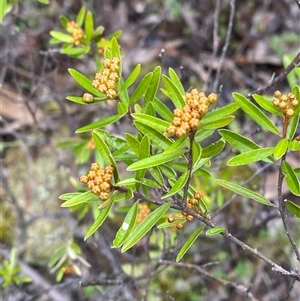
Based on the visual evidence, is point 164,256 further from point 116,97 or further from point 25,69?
point 25,69

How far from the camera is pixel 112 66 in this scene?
3.12ft

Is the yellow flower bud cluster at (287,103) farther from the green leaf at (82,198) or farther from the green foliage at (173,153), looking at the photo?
the green leaf at (82,198)

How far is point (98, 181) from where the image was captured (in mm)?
868

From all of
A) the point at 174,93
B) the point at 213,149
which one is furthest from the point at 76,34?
the point at 213,149

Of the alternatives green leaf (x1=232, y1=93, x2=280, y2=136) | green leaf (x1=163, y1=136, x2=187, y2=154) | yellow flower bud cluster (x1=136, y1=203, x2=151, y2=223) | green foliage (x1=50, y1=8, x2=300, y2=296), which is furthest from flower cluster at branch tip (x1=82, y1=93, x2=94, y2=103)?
yellow flower bud cluster (x1=136, y1=203, x2=151, y2=223)

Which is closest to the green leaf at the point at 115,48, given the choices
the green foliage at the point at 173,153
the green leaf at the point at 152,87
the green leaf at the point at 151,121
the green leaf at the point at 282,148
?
the green foliage at the point at 173,153

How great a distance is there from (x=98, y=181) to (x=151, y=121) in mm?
176

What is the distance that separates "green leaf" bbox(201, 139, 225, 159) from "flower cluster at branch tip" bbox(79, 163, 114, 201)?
0.23 meters

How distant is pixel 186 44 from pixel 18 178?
1648 millimetres

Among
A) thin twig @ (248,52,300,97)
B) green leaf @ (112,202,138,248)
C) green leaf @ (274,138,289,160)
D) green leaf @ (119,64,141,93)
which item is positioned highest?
green leaf @ (119,64,141,93)

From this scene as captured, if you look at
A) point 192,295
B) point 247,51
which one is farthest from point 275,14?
point 192,295

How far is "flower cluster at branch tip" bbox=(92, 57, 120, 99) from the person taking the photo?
37.6 inches

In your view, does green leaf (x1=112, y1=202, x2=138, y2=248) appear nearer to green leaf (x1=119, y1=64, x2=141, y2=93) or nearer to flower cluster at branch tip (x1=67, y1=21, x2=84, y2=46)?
green leaf (x1=119, y1=64, x2=141, y2=93)

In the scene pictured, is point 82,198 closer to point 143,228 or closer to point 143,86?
point 143,228
